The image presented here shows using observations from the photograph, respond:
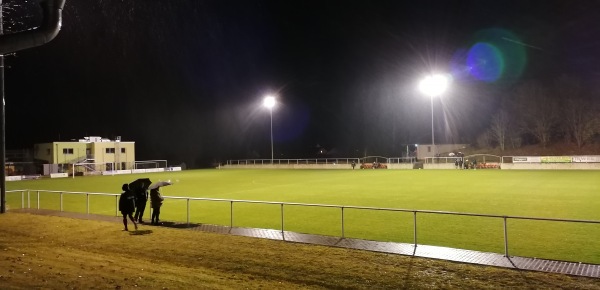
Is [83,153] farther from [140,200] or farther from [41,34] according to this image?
[41,34]

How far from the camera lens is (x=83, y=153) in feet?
207

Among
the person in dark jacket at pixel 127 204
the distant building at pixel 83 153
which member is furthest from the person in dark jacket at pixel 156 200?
the distant building at pixel 83 153

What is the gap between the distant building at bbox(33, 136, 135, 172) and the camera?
6150 centimetres

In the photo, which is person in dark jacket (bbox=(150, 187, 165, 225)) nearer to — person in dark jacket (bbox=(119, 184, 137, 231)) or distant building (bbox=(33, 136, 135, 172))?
person in dark jacket (bbox=(119, 184, 137, 231))

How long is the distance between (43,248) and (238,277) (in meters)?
5.92

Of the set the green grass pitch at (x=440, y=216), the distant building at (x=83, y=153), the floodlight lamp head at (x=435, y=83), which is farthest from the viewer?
the distant building at (x=83, y=153)

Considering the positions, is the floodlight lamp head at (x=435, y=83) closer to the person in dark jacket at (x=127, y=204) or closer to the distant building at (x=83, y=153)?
the person in dark jacket at (x=127, y=204)

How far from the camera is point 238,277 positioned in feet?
26.5

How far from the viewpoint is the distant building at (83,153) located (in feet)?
202

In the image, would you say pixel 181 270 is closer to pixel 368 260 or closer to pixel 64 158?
pixel 368 260

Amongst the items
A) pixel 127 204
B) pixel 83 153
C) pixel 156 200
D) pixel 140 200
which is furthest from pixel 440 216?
pixel 83 153

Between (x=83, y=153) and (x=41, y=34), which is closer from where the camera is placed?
(x=41, y=34)

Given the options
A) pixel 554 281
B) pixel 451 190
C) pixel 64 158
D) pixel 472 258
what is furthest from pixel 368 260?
pixel 64 158

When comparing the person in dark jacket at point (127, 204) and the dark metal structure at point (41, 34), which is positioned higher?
the dark metal structure at point (41, 34)
